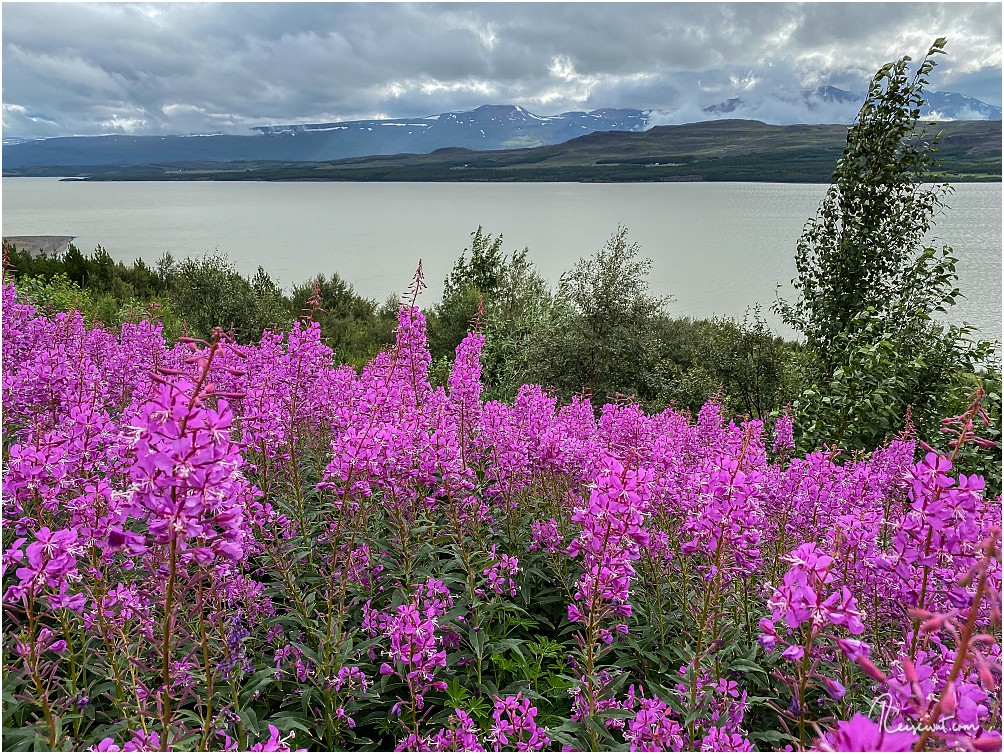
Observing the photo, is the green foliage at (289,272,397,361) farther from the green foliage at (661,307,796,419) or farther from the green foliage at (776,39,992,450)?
the green foliage at (776,39,992,450)

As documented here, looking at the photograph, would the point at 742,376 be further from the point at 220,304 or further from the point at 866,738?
the point at 220,304


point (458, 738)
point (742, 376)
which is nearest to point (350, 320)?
point (742, 376)

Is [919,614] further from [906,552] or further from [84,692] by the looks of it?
[84,692]

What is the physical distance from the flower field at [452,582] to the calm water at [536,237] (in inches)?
1071

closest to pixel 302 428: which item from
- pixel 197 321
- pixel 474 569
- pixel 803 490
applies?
pixel 474 569

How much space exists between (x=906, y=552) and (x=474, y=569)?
7.93ft

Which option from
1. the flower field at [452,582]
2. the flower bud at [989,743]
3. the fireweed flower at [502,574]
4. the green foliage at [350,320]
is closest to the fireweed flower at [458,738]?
the flower field at [452,582]

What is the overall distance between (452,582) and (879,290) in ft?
42.7

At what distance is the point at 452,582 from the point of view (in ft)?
13.5

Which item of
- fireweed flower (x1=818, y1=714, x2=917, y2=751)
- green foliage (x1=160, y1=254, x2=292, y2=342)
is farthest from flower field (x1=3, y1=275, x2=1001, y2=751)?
green foliage (x1=160, y1=254, x2=292, y2=342)

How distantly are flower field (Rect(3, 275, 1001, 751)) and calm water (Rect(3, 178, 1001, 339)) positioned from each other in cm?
2720

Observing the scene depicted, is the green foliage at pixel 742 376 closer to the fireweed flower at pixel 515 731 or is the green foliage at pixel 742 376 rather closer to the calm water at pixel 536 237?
the calm water at pixel 536 237

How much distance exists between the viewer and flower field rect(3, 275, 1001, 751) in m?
1.97

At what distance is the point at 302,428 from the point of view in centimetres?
489
